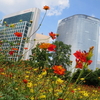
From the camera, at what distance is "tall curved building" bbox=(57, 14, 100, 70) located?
226 ft

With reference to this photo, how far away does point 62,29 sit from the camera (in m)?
76.5

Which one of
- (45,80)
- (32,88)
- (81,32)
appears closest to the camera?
(32,88)

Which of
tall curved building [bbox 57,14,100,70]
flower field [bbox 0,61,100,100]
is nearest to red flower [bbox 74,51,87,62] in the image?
flower field [bbox 0,61,100,100]

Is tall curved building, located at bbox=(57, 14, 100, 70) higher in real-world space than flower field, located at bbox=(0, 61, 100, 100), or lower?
higher

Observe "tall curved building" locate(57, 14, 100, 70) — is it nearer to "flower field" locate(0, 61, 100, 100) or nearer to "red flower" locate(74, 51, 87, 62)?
"flower field" locate(0, 61, 100, 100)

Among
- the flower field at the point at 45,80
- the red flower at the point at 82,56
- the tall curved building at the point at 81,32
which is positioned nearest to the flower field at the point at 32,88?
the flower field at the point at 45,80

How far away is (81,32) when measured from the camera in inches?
2763

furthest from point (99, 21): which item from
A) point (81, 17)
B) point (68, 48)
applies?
point (68, 48)

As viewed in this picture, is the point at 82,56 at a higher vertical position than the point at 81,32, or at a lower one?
lower

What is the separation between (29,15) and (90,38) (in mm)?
38346

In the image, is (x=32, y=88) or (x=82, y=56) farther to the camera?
(x=32, y=88)

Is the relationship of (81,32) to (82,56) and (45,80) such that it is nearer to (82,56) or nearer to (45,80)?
(45,80)

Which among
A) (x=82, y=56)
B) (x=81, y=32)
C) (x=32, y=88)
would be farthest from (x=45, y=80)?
(x=81, y=32)

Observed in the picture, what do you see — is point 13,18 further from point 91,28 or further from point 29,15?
point 91,28
